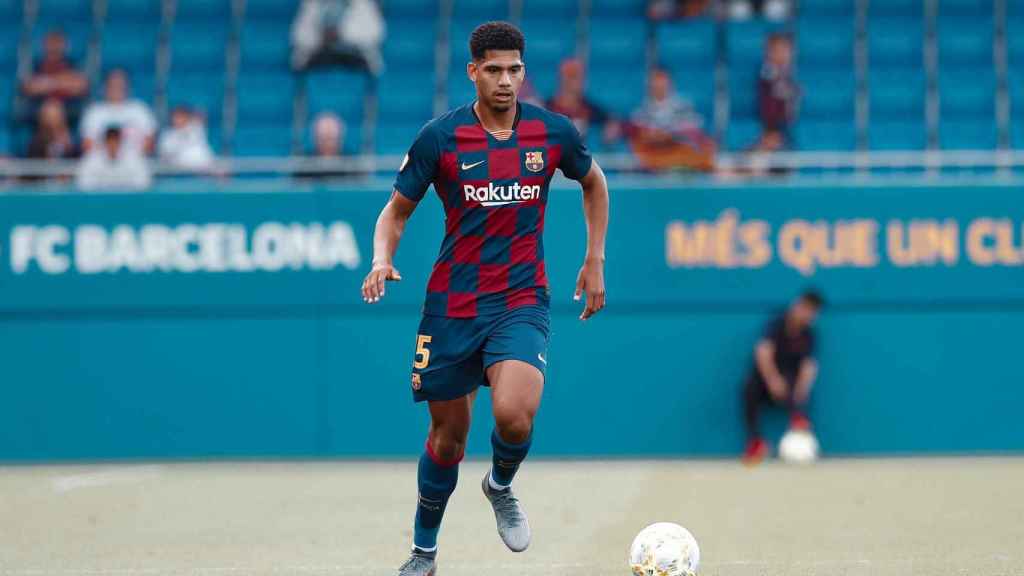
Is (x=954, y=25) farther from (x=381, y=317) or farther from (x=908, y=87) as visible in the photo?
(x=381, y=317)

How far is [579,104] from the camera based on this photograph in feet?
45.2

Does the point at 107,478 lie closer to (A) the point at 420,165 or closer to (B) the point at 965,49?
(A) the point at 420,165

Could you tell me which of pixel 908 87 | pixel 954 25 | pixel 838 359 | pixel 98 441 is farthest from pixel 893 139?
pixel 98 441

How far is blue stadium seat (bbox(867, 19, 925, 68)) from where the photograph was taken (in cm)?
1587

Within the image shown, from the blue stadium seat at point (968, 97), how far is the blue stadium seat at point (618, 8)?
9.98 feet

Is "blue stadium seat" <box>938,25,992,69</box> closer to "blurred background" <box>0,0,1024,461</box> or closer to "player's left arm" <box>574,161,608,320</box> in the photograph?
"blurred background" <box>0,0,1024,461</box>

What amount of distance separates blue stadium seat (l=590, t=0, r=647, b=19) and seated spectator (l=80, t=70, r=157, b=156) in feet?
15.5

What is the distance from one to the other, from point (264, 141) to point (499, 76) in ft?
29.4

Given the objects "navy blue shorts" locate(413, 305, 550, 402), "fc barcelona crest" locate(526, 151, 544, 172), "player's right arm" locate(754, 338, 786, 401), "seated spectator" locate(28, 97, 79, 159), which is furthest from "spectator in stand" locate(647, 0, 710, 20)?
"navy blue shorts" locate(413, 305, 550, 402)

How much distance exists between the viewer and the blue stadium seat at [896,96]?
15438mm

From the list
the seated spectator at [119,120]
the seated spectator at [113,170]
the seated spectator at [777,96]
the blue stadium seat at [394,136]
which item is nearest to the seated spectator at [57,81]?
the seated spectator at [119,120]

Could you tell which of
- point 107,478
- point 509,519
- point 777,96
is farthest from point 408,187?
point 777,96

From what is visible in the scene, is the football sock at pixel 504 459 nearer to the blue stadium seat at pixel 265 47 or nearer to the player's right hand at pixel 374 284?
the player's right hand at pixel 374 284

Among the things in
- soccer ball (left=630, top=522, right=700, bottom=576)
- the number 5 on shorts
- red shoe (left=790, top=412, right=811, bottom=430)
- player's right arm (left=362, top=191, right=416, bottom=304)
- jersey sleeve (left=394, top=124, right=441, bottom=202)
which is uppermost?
jersey sleeve (left=394, top=124, right=441, bottom=202)
